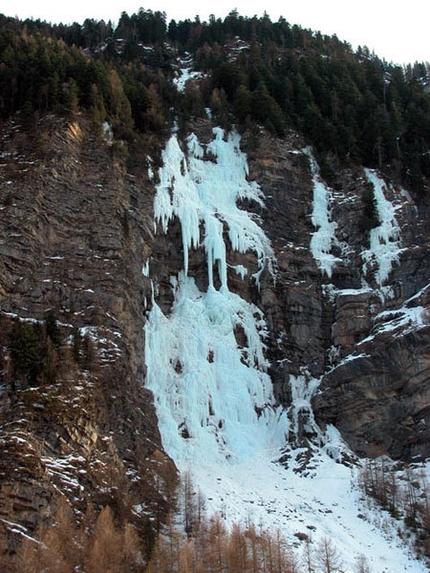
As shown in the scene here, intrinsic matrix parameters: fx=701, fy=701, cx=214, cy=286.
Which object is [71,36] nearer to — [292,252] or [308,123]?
[308,123]

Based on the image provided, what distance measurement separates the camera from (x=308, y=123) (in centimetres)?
5903

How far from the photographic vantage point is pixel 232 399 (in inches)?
1677

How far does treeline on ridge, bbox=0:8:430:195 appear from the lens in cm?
4709

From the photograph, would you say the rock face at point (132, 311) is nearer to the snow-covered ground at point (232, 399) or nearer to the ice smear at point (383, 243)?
the ice smear at point (383, 243)

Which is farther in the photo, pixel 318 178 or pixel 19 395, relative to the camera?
pixel 318 178

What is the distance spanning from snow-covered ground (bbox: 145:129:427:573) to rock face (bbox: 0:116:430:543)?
108 centimetres

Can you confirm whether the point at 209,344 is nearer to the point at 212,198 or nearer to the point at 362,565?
the point at 212,198

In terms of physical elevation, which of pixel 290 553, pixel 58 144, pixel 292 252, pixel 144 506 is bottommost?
pixel 290 553

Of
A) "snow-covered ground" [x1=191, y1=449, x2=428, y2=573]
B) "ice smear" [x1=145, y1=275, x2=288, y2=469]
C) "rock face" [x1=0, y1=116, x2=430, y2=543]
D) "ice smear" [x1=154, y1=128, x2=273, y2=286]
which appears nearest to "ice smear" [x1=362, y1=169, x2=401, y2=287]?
"rock face" [x1=0, y1=116, x2=430, y2=543]

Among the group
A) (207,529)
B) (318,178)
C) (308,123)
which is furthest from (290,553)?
(308,123)

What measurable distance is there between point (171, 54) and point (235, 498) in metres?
54.5

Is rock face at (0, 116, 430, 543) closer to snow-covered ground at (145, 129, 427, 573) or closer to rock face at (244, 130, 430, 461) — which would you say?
rock face at (244, 130, 430, 461)

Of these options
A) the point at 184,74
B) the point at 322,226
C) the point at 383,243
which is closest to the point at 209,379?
the point at 322,226

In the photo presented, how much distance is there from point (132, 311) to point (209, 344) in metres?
6.48
